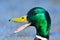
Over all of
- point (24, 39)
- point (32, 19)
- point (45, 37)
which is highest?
point (32, 19)

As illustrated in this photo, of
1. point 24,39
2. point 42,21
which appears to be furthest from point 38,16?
point 24,39

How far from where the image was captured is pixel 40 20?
1818 millimetres

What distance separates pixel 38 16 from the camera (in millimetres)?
1826

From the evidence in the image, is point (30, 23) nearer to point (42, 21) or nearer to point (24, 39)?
point (42, 21)

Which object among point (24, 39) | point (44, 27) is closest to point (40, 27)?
point (44, 27)

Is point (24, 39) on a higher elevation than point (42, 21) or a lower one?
lower

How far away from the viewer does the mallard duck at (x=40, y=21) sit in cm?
180

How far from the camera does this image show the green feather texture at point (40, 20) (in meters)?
1.80

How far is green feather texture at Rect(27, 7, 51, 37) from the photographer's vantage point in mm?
1799

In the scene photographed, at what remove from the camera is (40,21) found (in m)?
1.82

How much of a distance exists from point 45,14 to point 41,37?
0.54 ft

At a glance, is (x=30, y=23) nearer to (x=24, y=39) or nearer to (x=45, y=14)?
(x=45, y=14)

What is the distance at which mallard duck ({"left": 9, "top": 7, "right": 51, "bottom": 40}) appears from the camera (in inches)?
70.7

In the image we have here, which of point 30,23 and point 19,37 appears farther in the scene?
point 19,37
